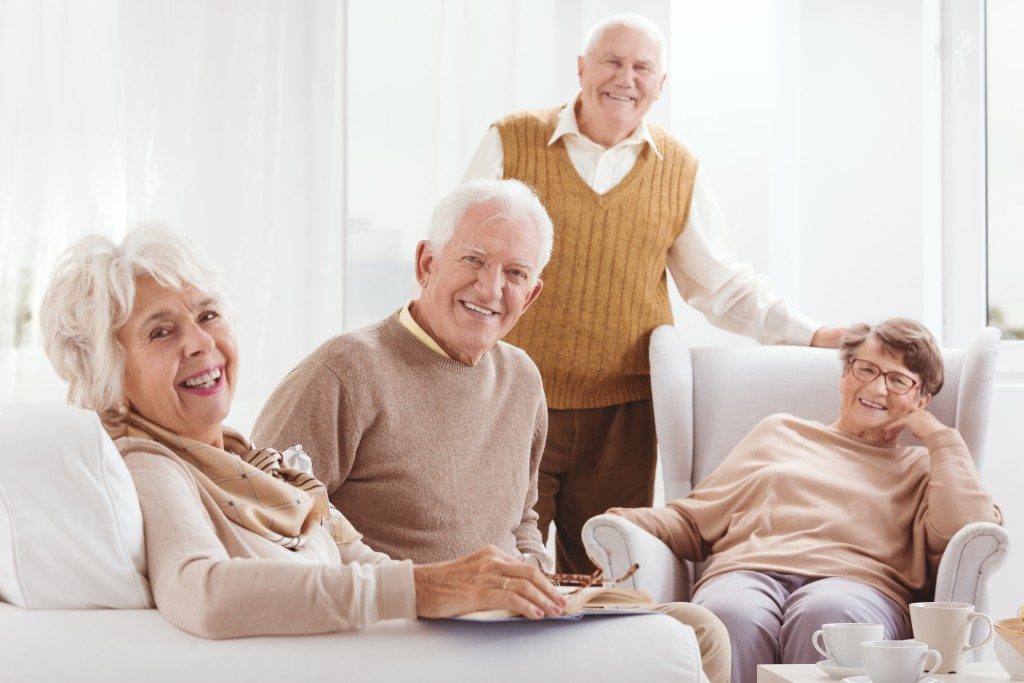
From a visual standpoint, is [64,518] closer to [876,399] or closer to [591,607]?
[591,607]

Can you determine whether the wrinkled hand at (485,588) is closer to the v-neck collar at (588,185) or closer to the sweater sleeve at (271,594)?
the sweater sleeve at (271,594)

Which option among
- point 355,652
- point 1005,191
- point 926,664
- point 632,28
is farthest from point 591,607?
point 1005,191

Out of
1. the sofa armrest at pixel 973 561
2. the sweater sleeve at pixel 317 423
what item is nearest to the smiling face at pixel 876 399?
the sofa armrest at pixel 973 561

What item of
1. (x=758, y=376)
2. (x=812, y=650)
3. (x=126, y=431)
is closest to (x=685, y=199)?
(x=758, y=376)

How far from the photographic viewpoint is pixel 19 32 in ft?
12.6

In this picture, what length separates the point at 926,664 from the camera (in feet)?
5.85

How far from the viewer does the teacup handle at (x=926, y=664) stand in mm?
1626

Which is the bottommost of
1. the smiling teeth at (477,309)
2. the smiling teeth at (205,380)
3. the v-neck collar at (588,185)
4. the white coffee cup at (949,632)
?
the white coffee cup at (949,632)

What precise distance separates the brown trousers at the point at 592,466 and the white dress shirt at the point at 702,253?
0.35 metres

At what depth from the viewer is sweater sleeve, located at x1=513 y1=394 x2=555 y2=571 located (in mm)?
2229

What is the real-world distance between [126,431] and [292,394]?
55 cm

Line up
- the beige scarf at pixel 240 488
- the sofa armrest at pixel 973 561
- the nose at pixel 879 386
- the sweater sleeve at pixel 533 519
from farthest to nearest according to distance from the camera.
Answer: the nose at pixel 879 386 < the sofa armrest at pixel 973 561 < the sweater sleeve at pixel 533 519 < the beige scarf at pixel 240 488

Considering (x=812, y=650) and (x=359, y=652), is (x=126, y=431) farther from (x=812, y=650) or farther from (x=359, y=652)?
(x=812, y=650)

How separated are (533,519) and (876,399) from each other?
0.90m
